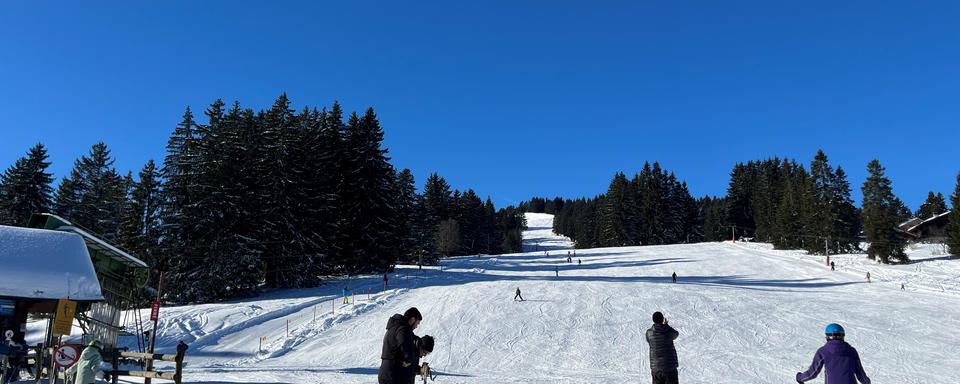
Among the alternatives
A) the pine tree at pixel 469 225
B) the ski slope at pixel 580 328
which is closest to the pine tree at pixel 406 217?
the ski slope at pixel 580 328

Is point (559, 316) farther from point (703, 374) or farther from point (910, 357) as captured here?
point (910, 357)

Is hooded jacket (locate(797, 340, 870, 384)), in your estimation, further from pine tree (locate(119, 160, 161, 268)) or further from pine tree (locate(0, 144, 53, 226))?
pine tree (locate(0, 144, 53, 226))

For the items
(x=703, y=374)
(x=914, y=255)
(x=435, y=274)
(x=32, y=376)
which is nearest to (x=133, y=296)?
(x=32, y=376)

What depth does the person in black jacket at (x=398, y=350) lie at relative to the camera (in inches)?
235

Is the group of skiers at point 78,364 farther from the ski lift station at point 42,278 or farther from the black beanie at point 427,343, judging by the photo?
the black beanie at point 427,343

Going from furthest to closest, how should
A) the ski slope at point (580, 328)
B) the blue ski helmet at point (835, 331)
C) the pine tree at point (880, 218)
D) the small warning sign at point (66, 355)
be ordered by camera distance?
1. the pine tree at point (880, 218)
2. the ski slope at point (580, 328)
3. the small warning sign at point (66, 355)
4. the blue ski helmet at point (835, 331)

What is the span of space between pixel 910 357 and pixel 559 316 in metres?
13.5

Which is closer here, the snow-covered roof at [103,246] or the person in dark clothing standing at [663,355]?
the person in dark clothing standing at [663,355]

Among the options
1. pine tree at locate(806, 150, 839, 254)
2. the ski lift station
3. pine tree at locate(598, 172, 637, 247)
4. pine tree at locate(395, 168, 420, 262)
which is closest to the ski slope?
the ski lift station

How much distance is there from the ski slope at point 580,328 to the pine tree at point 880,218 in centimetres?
571

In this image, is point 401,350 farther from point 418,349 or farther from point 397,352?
point 418,349

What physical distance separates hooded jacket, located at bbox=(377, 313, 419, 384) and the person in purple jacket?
4.21 m

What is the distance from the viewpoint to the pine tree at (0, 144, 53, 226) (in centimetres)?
4953

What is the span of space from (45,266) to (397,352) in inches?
487
